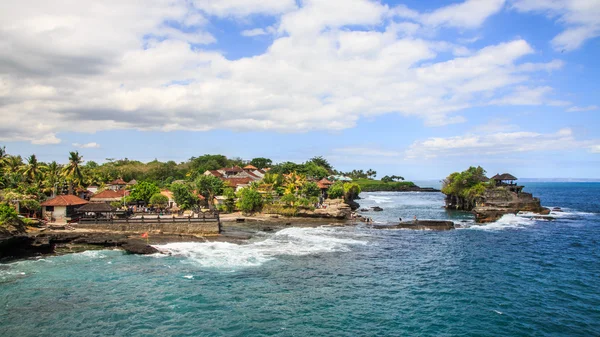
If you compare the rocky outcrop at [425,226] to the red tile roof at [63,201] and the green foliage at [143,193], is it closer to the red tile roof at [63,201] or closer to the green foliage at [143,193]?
the green foliage at [143,193]

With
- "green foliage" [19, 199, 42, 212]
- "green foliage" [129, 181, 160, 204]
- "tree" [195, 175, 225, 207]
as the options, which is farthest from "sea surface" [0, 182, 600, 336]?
"tree" [195, 175, 225, 207]

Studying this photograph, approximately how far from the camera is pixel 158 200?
57.0m

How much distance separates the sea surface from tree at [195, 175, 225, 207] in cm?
2944

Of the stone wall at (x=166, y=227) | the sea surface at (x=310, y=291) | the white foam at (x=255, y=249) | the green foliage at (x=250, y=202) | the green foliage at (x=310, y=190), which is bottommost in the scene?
the sea surface at (x=310, y=291)

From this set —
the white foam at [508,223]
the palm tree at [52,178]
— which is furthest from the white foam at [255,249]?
the palm tree at [52,178]

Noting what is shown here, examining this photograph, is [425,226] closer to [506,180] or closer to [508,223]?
[508,223]

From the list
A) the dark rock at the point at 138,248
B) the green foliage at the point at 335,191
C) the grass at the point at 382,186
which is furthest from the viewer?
the grass at the point at 382,186

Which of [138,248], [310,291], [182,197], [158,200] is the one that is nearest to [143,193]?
[158,200]

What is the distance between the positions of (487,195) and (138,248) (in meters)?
64.6

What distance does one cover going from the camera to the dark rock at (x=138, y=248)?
3462 centimetres

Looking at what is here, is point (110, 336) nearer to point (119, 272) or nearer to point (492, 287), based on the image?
point (119, 272)

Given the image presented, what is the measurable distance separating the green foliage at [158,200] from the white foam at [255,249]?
823 inches

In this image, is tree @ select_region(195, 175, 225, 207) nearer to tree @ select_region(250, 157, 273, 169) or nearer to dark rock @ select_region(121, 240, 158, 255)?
dark rock @ select_region(121, 240, 158, 255)

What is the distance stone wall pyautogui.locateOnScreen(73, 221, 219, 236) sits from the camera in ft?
137
